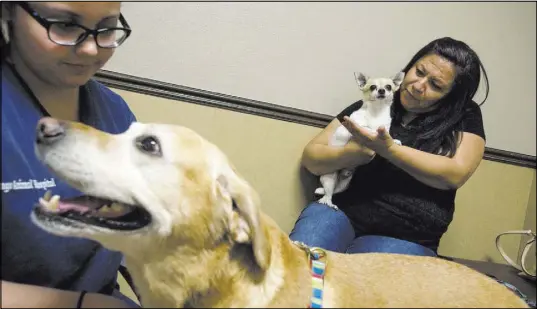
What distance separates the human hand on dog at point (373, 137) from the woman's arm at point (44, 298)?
2.83 feet

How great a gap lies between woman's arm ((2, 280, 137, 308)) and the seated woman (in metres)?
0.82

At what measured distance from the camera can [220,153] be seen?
0.84 metres

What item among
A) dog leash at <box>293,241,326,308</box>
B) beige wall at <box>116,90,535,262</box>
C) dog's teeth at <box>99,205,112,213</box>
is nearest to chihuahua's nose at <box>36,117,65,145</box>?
dog's teeth at <box>99,205,112,213</box>

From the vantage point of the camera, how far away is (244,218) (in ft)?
2.51

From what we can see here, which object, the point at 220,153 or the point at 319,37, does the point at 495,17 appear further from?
the point at 220,153

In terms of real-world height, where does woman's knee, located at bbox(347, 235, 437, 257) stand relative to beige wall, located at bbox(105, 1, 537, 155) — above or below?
below

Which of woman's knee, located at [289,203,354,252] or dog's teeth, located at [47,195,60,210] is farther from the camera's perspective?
woman's knee, located at [289,203,354,252]

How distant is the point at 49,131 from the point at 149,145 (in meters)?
0.15

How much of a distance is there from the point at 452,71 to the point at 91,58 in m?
1.19

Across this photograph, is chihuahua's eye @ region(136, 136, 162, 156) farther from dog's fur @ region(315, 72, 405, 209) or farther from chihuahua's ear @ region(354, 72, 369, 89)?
chihuahua's ear @ region(354, 72, 369, 89)

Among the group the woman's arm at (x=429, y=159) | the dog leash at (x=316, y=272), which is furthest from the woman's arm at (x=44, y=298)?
the woman's arm at (x=429, y=159)

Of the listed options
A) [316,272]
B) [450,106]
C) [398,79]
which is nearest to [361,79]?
[398,79]

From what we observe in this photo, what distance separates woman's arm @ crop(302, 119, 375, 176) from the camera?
5.37ft

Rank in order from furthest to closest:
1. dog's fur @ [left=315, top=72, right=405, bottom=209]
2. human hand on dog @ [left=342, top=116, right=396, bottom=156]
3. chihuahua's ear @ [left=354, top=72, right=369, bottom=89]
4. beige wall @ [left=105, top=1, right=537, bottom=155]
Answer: chihuahua's ear @ [left=354, top=72, right=369, bottom=89] → dog's fur @ [left=315, top=72, right=405, bottom=209] → beige wall @ [left=105, top=1, right=537, bottom=155] → human hand on dog @ [left=342, top=116, right=396, bottom=156]
